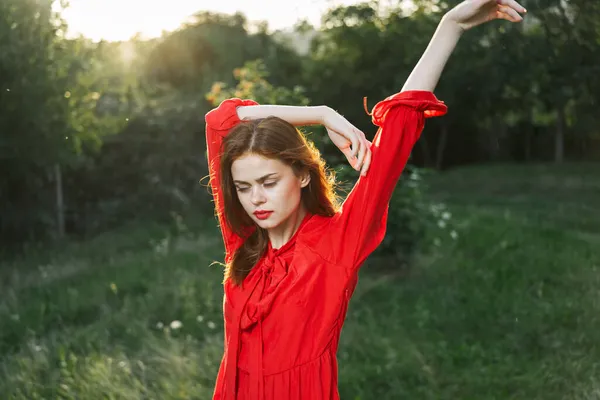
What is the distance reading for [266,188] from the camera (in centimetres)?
184

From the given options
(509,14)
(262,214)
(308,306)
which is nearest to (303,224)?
(262,214)

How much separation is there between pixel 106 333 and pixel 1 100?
4.27 metres

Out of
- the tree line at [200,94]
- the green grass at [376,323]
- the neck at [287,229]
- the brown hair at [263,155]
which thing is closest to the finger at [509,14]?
the brown hair at [263,155]

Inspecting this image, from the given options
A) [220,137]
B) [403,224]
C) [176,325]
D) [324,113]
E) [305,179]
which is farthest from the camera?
[403,224]

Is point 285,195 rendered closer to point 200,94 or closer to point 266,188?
point 266,188

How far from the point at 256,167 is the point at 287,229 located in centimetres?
22

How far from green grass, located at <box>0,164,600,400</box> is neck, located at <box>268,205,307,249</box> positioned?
217 centimetres

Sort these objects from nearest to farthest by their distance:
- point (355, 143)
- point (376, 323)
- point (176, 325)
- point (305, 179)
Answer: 1. point (355, 143)
2. point (305, 179)
3. point (176, 325)
4. point (376, 323)

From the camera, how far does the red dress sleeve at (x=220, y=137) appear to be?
2.01 metres

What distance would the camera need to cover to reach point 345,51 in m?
23.3

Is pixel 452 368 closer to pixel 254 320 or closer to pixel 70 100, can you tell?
pixel 254 320

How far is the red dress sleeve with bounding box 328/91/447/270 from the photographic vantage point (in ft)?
5.53

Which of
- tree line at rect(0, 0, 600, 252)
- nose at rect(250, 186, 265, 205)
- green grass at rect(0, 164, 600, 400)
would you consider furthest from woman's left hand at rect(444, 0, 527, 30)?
tree line at rect(0, 0, 600, 252)

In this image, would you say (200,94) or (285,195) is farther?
(200,94)
